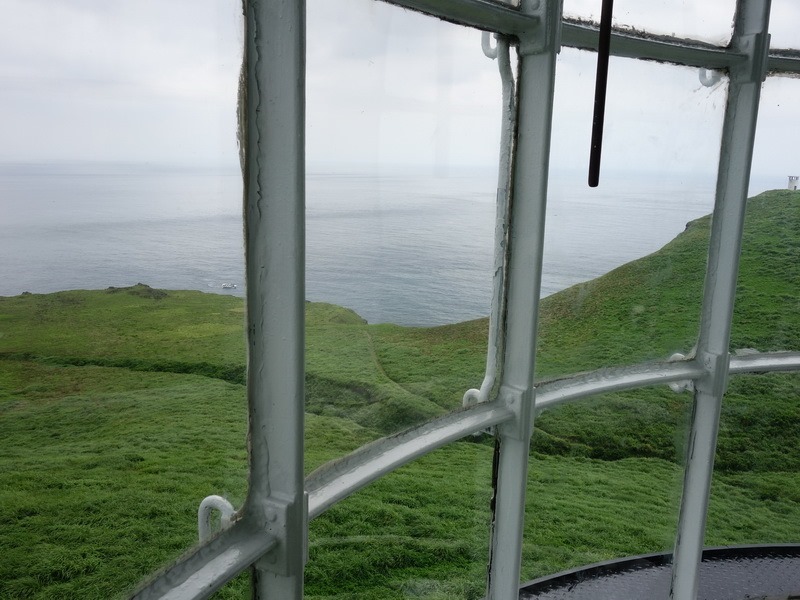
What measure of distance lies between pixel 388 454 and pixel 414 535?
1072 mm

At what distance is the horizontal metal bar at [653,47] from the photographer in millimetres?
2256

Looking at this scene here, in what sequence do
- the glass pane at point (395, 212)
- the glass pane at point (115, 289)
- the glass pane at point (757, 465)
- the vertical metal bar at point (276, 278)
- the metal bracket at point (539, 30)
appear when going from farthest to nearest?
the glass pane at point (757, 465), the metal bracket at point (539, 30), the glass pane at point (395, 212), the vertical metal bar at point (276, 278), the glass pane at point (115, 289)

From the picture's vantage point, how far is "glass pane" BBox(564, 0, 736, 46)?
8.00 feet

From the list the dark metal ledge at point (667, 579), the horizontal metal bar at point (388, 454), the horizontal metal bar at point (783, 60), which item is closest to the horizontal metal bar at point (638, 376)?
the horizontal metal bar at point (388, 454)

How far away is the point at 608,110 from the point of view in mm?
2590

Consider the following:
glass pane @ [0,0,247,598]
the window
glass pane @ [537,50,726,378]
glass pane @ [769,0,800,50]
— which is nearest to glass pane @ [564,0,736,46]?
the window

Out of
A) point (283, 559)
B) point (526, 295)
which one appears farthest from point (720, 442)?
point (283, 559)

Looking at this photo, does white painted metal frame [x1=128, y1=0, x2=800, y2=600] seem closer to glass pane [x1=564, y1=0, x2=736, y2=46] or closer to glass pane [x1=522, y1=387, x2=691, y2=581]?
glass pane [x1=564, y1=0, x2=736, y2=46]

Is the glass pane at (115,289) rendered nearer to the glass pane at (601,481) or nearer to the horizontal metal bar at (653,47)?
the horizontal metal bar at (653,47)

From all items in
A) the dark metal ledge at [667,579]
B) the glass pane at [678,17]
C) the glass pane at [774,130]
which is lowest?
the dark metal ledge at [667,579]

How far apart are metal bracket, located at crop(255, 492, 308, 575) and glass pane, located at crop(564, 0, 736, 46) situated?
1.86 m

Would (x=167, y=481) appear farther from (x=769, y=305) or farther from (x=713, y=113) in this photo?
(x=769, y=305)

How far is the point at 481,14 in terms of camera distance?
6.32 feet

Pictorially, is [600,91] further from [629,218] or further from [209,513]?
[629,218]
